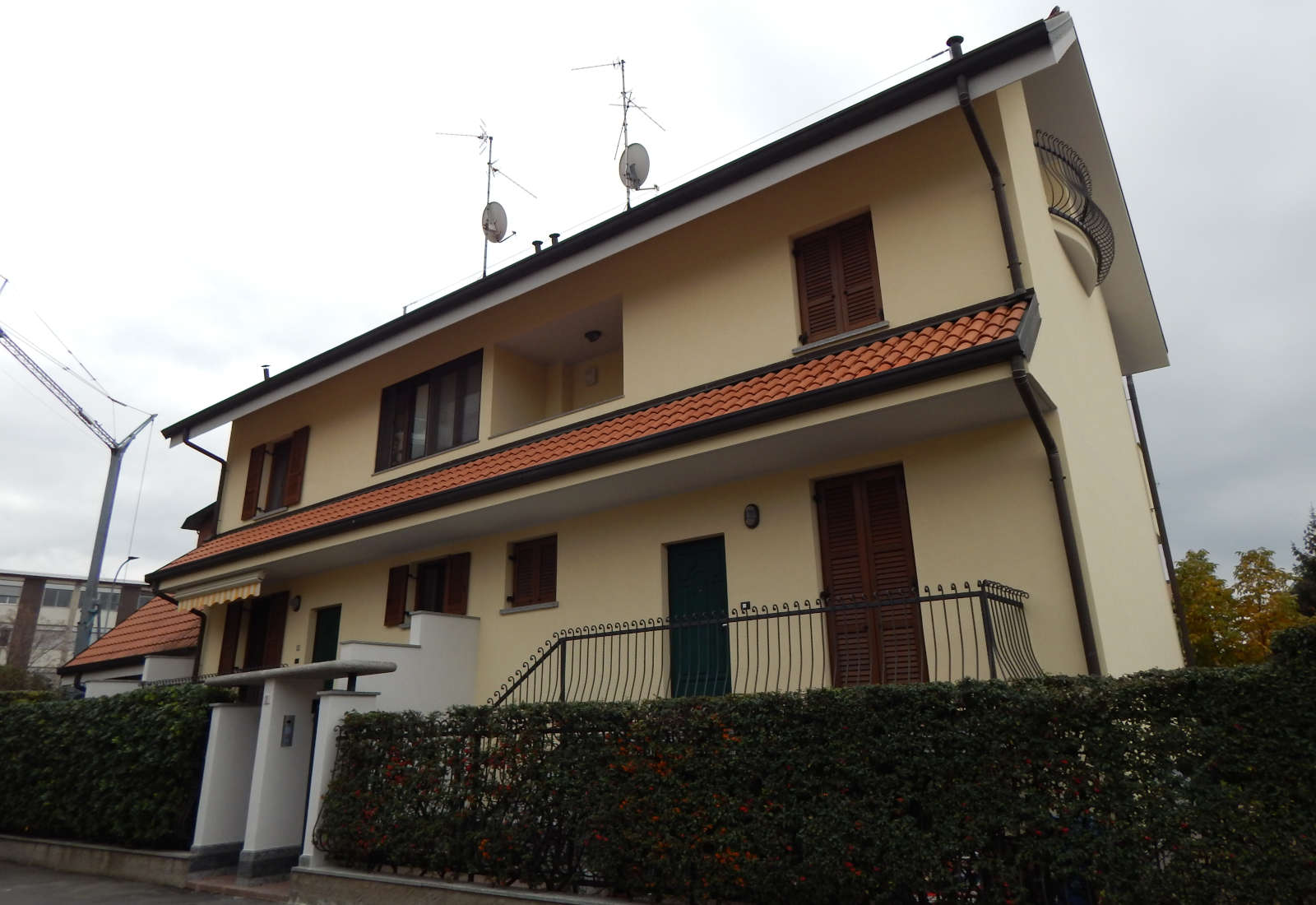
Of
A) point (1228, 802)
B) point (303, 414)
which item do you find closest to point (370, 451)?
point (303, 414)

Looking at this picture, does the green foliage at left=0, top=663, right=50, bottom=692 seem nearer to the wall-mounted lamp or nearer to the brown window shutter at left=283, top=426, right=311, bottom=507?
the brown window shutter at left=283, top=426, right=311, bottom=507

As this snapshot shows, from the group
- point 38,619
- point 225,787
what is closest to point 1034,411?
point 225,787

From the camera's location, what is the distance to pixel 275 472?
17.8m

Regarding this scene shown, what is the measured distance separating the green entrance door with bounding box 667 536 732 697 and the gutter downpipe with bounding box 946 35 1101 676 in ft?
11.8

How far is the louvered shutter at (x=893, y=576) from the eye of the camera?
8.41m

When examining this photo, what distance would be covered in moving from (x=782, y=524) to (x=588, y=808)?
3910mm

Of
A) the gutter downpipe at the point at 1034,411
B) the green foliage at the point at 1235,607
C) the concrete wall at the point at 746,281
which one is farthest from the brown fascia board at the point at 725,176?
the green foliage at the point at 1235,607

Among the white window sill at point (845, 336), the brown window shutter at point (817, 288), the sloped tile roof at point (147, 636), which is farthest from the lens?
the sloped tile roof at point (147, 636)

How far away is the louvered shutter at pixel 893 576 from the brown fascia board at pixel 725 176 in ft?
12.4

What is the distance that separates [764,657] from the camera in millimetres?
9172

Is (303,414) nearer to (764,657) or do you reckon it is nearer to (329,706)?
(329,706)

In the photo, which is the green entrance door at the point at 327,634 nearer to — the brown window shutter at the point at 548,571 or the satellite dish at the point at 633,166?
the brown window shutter at the point at 548,571

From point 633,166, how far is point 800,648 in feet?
30.0

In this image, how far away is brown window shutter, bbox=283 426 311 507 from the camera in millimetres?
16547
